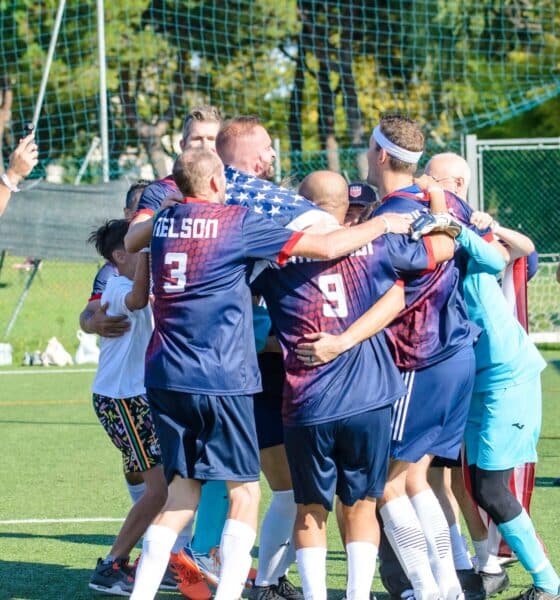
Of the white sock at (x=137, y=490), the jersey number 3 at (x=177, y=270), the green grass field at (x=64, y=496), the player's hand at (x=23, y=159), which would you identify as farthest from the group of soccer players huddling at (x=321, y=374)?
the player's hand at (x=23, y=159)

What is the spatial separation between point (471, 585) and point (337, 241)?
1.94m

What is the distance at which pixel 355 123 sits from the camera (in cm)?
2478

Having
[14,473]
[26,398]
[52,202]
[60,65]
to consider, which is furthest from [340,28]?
[14,473]

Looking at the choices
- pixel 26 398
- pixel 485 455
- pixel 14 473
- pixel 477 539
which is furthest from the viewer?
pixel 26 398

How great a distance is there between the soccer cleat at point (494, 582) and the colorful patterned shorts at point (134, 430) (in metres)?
1.65

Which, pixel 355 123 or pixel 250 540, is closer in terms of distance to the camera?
pixel 250 540

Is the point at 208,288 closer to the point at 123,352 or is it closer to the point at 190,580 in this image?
the point at 123,352

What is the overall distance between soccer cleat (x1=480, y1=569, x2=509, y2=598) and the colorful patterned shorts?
5.42 feet

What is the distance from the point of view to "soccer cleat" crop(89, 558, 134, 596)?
5379mm

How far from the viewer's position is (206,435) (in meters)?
4.44

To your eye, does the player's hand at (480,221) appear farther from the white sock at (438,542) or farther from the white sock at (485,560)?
the white sock at (485,560)

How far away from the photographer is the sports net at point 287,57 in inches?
885

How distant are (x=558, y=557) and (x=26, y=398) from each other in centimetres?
732

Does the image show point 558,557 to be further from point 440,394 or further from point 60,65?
point 60,65
